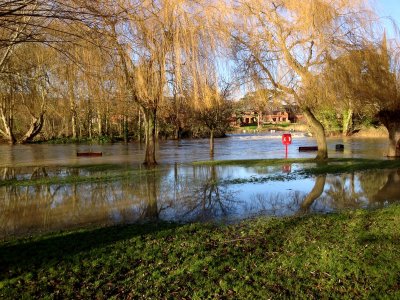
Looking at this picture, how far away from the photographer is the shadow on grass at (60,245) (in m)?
4.97

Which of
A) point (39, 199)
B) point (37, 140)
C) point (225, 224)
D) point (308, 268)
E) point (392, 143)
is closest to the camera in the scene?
point (308, 268)

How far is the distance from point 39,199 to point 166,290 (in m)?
7.32

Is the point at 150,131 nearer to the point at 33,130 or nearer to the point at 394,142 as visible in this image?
the point at 394,142

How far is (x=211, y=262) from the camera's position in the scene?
4.84m

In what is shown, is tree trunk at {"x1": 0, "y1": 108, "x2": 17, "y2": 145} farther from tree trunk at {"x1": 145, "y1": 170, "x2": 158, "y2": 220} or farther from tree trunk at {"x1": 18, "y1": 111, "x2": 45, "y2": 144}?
tree trunk at {"x1": 145, "y1": 170, "x2": 158, "y2": 220}

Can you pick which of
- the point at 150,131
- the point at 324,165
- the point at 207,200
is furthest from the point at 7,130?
the point at 207,200

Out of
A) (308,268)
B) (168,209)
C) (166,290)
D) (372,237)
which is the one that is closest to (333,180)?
(168,209)

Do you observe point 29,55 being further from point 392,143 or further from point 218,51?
point 392,143

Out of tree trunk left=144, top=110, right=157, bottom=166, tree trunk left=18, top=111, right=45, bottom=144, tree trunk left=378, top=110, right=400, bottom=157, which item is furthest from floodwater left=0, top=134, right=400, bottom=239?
tree trunk left=18, top=111, right=45, bottom=144

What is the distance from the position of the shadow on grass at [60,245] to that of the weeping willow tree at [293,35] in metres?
10.6

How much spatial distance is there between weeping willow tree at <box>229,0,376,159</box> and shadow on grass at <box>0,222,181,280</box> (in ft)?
34.9

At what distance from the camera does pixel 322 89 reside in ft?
51.7

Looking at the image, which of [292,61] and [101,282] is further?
[292,61]

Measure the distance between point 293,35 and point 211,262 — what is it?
43.5 ft
